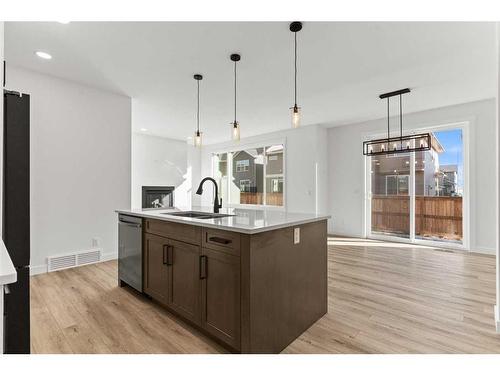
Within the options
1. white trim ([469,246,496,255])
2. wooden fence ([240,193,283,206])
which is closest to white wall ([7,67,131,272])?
wooden fence ([240,193,283,206])

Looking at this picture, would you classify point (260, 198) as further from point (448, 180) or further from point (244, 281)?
point (244, 281)

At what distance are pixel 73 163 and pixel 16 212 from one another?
2.75 m

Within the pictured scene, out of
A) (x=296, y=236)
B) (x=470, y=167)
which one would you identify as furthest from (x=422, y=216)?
(x=296, y=236)

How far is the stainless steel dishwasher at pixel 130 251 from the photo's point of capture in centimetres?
267

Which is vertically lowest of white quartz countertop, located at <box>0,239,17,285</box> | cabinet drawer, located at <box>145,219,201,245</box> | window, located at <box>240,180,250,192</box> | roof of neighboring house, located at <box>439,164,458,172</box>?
cabinet drawer, located at <box>145,219,201,245</box>

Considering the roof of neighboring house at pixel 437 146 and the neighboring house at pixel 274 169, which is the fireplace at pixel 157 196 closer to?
the neighboring house at pixel 274 169

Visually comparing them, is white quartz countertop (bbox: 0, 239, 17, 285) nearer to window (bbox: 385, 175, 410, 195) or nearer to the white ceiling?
the white ceiling

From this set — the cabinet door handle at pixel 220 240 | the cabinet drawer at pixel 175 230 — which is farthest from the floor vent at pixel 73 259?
the cabinet door handle at pixel 220 240

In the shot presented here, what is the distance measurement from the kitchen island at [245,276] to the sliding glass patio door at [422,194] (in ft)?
13.1

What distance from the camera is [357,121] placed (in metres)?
5.82

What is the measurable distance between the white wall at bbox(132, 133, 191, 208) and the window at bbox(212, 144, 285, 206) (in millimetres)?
1241

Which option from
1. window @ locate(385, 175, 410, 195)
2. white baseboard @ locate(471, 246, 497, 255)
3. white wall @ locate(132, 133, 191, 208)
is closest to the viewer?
white baseboard @ locate(471, 246, 497, 255)

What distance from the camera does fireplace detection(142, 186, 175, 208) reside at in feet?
22.7
